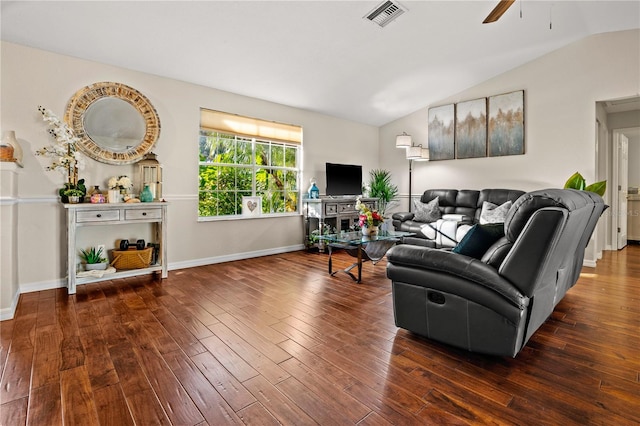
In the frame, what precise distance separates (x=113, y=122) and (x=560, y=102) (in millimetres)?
6182

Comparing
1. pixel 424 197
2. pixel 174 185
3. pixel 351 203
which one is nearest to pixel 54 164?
pixel 174 185

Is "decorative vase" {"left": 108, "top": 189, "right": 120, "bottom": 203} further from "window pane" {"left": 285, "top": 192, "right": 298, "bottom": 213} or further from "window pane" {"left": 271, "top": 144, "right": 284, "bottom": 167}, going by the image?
"window pane" {"left": 285, "top": 192, "right": 298, "bottom": 213}

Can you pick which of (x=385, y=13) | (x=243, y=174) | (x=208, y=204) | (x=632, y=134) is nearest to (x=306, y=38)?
(x=385, y=13)

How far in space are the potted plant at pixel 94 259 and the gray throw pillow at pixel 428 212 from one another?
15.1ft

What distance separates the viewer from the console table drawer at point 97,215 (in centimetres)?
322

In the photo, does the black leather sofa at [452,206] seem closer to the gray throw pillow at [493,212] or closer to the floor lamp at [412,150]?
the gray throw pillow at [493,212]

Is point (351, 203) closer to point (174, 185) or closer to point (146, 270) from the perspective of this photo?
point (174, 185)

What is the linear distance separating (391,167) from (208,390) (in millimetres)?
6050

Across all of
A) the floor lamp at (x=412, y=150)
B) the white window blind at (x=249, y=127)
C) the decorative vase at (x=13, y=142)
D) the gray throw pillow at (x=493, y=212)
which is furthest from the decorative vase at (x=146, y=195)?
the gray throw pillow at (x=493, y=212)

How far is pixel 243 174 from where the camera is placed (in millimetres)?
5035

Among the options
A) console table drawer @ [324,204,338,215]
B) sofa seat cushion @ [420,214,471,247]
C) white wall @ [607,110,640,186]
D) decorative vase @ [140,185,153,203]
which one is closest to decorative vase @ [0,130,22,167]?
decorative vase @ [140,185,153,203]

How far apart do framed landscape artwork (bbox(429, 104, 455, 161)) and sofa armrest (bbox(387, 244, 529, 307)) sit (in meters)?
4.47

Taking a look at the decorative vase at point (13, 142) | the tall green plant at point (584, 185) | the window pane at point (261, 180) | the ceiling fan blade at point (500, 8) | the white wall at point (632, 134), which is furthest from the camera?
the white wall at point (632, 134)

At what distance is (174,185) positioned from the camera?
4.21m
